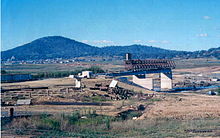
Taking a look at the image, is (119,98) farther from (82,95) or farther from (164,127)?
(164,127)

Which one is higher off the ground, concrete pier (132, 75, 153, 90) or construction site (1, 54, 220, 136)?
concrete pier (132, 75, 153, 90)

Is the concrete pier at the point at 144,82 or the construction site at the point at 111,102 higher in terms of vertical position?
the concrete pier at the point at 144,82

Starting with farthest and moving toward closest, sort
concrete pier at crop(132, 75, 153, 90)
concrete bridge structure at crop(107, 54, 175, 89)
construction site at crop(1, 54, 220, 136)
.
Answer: concrete bridge structure at crop(107, 54, 175, 89) < concrete pier at crop(132, 75, 153, 90) < construction site at crop(1, 54, 220, 136)

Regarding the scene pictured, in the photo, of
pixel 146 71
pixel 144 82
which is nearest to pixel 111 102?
pixel 144 82

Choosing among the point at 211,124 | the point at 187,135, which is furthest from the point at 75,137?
the point at 211,124

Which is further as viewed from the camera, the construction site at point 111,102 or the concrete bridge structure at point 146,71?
the concrete bridge structure at point 146,71

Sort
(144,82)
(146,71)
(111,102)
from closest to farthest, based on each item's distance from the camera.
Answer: (111,102)
(144,82)
(146,71)

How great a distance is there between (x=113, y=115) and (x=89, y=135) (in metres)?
8.84

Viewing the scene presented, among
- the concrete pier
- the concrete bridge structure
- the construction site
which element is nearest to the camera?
the construction site

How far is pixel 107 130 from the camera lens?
20.4m

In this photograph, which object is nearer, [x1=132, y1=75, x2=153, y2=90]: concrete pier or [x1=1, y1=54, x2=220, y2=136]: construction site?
[x1=1, y1=54, x2=220, y2=136]: construction site

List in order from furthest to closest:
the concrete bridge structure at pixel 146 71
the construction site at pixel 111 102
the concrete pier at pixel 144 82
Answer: the concrete bridge structure at pixel 146 71, the concrete pier at pixel 144 82, the construction site at pixel 111 102

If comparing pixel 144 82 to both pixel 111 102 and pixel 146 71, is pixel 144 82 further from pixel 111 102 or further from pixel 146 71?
pixel 111 102

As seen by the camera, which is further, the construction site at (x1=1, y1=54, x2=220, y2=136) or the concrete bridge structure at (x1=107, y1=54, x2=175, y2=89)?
the concrete bridge structure at (x1=107, y1=54, x2=175, y2=89)
